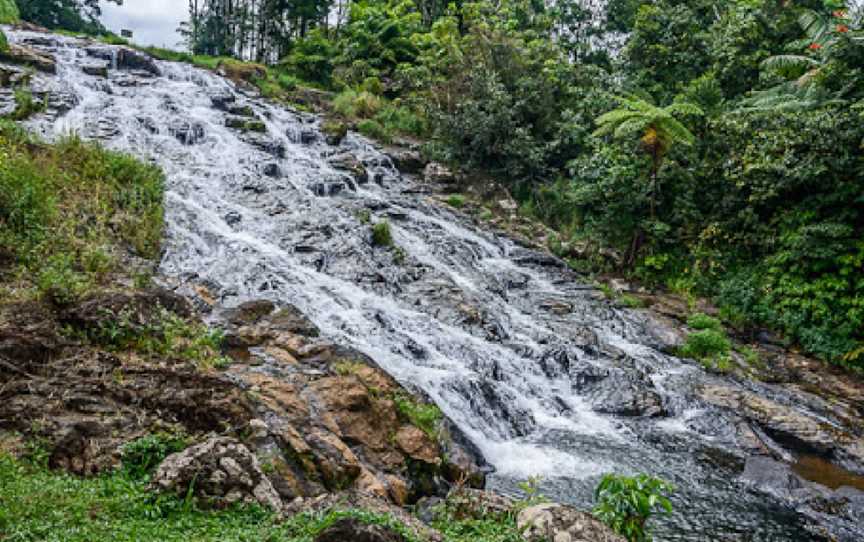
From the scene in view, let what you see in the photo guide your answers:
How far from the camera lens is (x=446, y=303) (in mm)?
11477

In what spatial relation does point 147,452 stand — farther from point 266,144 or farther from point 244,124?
point 244,124

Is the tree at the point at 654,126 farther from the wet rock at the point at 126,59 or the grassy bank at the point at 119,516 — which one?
the wet rock at the point at 126,59

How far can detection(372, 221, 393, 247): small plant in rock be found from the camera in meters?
13.5

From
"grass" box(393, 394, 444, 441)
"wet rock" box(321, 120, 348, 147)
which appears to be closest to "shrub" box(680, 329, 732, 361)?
"grass" box(393, 394, 444, 441)

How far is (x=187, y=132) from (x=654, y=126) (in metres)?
13.7

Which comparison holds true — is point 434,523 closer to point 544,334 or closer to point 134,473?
point 134,473

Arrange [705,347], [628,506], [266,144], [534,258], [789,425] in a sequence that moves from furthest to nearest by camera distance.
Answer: [266,144] → [534,258] → [705,347] → [789,425] → [628,506]

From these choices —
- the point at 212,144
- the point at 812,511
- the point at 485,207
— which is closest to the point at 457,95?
the point at 485,207

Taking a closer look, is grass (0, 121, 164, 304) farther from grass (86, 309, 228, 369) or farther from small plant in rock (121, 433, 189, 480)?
small plant in rock (121, 433, 189, 480)

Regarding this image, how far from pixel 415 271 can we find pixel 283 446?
304 inches

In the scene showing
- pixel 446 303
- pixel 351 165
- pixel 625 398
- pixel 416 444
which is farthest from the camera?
pixel 351 165

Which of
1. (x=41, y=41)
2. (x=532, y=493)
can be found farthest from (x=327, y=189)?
(x=41, y=41)

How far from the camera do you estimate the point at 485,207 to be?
18.8 metres

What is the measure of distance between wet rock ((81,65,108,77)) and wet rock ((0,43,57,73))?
3.08ft
